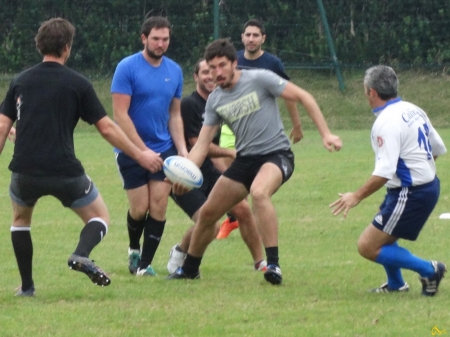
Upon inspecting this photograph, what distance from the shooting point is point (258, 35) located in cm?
1044

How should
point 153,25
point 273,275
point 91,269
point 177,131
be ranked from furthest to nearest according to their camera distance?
point 177,131 < point 153,25 < point 273,275 < point 91,269

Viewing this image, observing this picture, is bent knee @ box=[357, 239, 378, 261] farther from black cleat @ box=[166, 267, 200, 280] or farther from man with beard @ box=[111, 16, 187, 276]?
man with beard @ box=[111, 16, 187, 276]

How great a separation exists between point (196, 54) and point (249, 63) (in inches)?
572

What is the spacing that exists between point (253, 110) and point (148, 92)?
3.39 feet

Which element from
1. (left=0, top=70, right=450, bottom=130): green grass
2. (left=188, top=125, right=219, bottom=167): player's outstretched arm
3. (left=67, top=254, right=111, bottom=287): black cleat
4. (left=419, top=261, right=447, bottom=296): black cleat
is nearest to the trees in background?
(left=0, top=70, right=450, bottom=130): green grass

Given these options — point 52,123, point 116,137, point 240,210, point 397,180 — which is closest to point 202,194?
point 240,210

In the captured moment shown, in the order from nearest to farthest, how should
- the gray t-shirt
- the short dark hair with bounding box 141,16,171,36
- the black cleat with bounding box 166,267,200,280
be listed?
1. the gray t-shirt
2. the black cleat with bounding box 166,267,200,280
3. the short dark hair with bounding box 141,16,171,36

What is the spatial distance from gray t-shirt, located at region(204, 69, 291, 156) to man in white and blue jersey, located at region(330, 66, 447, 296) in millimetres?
904

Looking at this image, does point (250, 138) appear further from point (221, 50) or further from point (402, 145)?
→ point (402, 145)

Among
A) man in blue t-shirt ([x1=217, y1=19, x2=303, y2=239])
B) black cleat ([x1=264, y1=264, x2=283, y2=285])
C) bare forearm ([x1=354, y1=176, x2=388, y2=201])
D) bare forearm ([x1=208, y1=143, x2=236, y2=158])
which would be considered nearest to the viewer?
bare forearm ([x1=354, y1=176, x2=388, y2=201])

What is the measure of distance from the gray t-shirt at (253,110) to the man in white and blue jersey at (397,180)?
90cm

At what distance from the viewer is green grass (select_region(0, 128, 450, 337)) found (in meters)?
5.89

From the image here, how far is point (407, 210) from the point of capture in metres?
6.66

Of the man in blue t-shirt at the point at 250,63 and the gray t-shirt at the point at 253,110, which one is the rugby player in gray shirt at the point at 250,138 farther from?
the man in blue t-shirt at the point at 250,63
